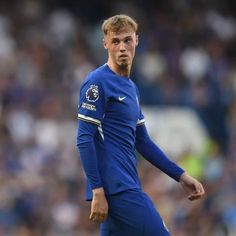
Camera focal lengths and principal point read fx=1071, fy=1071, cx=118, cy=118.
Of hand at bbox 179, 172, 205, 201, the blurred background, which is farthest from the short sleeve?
the blurred background

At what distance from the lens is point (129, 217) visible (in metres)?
6.92

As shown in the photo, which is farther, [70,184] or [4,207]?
[70,184]

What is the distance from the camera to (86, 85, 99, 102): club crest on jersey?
6836 mm

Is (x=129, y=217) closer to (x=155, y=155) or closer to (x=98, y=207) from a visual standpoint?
(x=98, y=207)

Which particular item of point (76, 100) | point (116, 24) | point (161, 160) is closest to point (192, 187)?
point (161, 160)

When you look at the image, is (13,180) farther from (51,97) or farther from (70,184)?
(51,97)

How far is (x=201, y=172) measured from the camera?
14.7 m

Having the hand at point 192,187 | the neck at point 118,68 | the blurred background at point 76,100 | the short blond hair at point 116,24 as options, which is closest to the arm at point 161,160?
the hand at point 192,187

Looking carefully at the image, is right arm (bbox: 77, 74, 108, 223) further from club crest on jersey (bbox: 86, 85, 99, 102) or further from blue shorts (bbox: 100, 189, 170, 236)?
blue shorts (bbox: 100, 189, 170, 236)

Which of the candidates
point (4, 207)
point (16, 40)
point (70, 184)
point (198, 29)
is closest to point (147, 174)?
point (70, 184)

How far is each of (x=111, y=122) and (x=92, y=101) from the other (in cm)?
24

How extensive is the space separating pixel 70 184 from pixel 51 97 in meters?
2.11

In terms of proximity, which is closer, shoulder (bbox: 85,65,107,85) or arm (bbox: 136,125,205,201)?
shoulder (bbox: 85,65,107,85)

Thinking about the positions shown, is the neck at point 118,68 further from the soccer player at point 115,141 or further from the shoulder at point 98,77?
the shoulder at point 98,77
